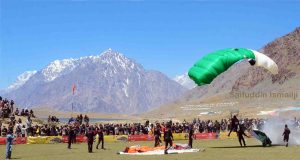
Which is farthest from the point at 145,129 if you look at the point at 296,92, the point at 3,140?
the point at 296,92

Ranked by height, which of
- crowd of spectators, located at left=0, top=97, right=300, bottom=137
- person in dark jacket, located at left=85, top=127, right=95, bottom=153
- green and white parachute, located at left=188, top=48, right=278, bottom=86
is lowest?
person in dark jacket, located at left=85, top=127, right=95, bottom=153

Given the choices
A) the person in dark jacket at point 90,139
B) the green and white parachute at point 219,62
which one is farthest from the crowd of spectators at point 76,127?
the green and white parachute at point 219,62

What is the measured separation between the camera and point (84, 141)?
175ft

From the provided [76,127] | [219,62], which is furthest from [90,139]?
[76,127]

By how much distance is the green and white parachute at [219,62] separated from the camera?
34125 millimetres

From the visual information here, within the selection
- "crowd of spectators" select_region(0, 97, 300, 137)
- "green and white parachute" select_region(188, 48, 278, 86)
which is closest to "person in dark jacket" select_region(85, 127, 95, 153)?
"green and white parachute" select_region(188, 48, 278, 86)

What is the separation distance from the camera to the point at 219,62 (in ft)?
113

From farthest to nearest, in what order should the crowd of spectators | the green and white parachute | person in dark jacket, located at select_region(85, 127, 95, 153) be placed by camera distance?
the crowd of spectators, person in dark jacket, located at select_region(85, 127, 95, 153), the green and white parachute

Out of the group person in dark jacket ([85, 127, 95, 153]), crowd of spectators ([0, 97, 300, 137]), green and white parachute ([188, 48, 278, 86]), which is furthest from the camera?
crowd of spectators ([0, 97, 300, 137])

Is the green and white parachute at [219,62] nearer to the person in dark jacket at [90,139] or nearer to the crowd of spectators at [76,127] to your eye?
the person in dark jacket at [90,139]

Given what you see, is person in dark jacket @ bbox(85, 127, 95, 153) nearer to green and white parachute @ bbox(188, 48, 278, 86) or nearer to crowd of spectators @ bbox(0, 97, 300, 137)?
green and white parachute @ bbox(188, 48, 278, 86)

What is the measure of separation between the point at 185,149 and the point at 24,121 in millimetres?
30448

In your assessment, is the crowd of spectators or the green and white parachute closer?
the green and white parachute

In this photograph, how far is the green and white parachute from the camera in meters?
34.1
